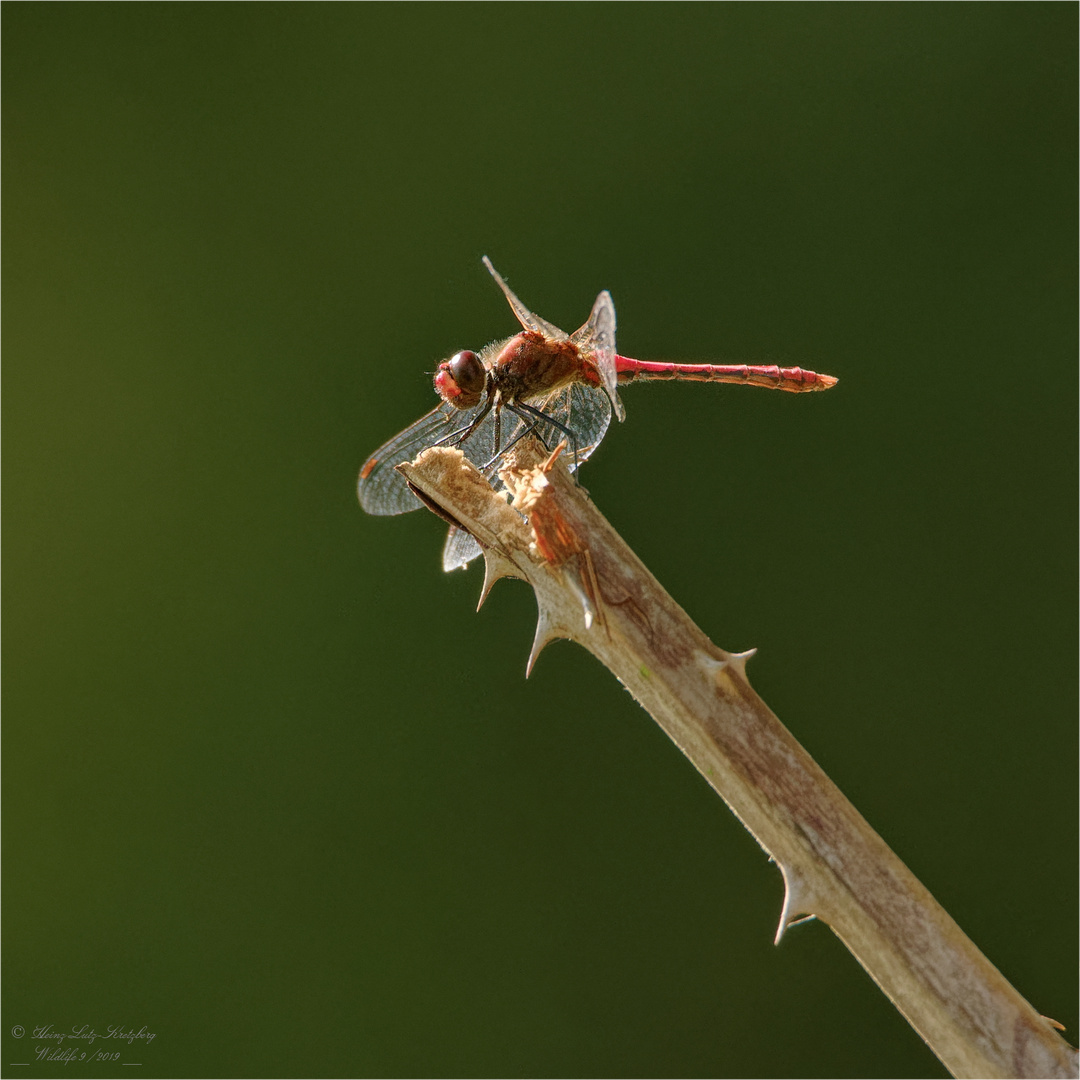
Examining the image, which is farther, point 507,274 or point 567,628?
point 507,274

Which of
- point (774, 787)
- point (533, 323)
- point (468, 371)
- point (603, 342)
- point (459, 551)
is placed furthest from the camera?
point (533, 323)

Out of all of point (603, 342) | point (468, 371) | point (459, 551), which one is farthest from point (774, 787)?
point (468, 371)

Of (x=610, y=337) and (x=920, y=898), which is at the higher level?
(x=610, y=337)

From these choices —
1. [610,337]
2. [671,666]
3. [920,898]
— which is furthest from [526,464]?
[920,898]

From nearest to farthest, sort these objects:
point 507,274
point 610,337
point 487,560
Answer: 1. point 487,560
2. point 610,337
3. point 507,274

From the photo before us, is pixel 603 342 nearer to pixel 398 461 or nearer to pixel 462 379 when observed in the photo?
pixel 462 379

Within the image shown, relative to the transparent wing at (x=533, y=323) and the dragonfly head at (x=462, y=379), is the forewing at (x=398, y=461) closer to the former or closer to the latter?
the dragonfly head at (x=462, y=379)

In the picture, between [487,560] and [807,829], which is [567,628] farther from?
[807,829]
